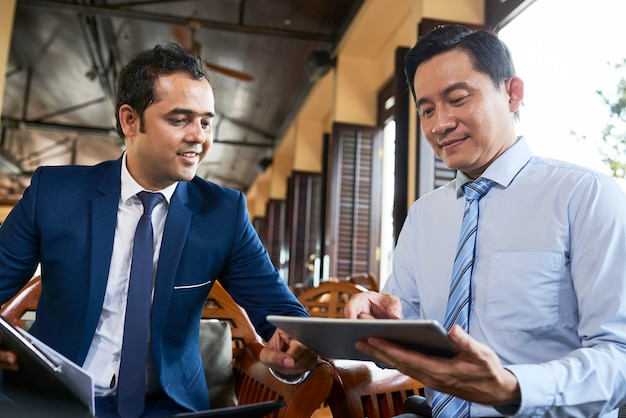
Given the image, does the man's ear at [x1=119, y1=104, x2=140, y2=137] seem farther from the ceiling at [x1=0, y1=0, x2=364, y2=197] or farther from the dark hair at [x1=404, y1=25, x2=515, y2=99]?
the ceiling at [x1=0, y1=0, x2=364, y2=197]

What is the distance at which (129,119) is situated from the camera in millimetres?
1469

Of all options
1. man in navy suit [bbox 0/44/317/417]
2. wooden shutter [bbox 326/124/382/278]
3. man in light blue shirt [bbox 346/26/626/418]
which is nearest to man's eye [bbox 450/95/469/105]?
man in light blue shirt [bbox 346/26/626/418]

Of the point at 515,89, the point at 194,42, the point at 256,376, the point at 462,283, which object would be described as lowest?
the point at 256,376

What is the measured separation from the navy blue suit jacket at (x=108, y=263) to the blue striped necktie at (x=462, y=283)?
42 cm

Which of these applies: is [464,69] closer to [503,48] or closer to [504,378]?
[503,48]

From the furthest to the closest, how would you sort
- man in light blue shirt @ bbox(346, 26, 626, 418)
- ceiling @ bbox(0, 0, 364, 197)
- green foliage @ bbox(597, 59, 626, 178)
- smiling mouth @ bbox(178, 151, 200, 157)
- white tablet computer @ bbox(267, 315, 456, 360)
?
ceiling @ bbox(0, 0, 364, 197)
green foliage @ bbox(597, 59, 626, 178)
smiling mouth @ bbox(178, 151, 200, 157)
man in light blue shirt @ bbox(346, 26, 626, 418)
white tablet computer @ bbox(267, 315, 456, 360)

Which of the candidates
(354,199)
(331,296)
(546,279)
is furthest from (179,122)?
(354,199)

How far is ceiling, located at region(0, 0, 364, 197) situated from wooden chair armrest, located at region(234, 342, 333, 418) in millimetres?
3402

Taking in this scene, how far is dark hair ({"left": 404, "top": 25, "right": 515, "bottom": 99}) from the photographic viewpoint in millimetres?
1273

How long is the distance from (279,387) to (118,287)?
17.4 inches

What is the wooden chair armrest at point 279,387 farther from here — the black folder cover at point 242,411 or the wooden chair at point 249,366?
the black folder cover at point 242,411

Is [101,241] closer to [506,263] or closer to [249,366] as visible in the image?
[249,366]

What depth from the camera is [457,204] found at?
1.37 m

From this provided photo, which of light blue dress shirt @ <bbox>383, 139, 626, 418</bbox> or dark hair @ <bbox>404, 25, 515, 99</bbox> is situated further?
dark hair @ <bbox>404, 25, 515, 99</bbox>
